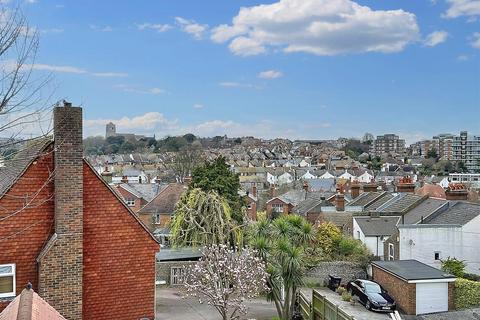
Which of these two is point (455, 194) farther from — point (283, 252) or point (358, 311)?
point (283, 252)

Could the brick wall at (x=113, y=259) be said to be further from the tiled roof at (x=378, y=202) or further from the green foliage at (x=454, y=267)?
the tiled roof at (x=378, y=202)

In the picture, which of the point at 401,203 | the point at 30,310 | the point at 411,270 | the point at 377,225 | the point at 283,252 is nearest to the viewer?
the point at 30,310

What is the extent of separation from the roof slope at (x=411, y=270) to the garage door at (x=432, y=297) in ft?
1.23

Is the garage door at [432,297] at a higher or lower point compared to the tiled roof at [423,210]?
lower

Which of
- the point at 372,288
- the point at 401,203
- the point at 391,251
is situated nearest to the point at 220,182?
the point at 391,251

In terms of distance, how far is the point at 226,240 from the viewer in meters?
29.7

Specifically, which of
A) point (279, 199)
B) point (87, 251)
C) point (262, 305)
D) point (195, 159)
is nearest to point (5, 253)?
point (87, 251)

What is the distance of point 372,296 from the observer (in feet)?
76.3

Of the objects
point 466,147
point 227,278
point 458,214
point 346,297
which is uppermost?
point 466,147

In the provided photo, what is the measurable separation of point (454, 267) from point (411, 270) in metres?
3.92

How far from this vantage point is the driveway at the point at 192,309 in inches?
834

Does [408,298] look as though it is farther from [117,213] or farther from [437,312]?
[117,213]

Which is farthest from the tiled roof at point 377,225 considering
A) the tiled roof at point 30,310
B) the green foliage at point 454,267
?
the tiled roof at point 30,310

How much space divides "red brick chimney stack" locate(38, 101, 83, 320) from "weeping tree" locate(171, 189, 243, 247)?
15868 mm
